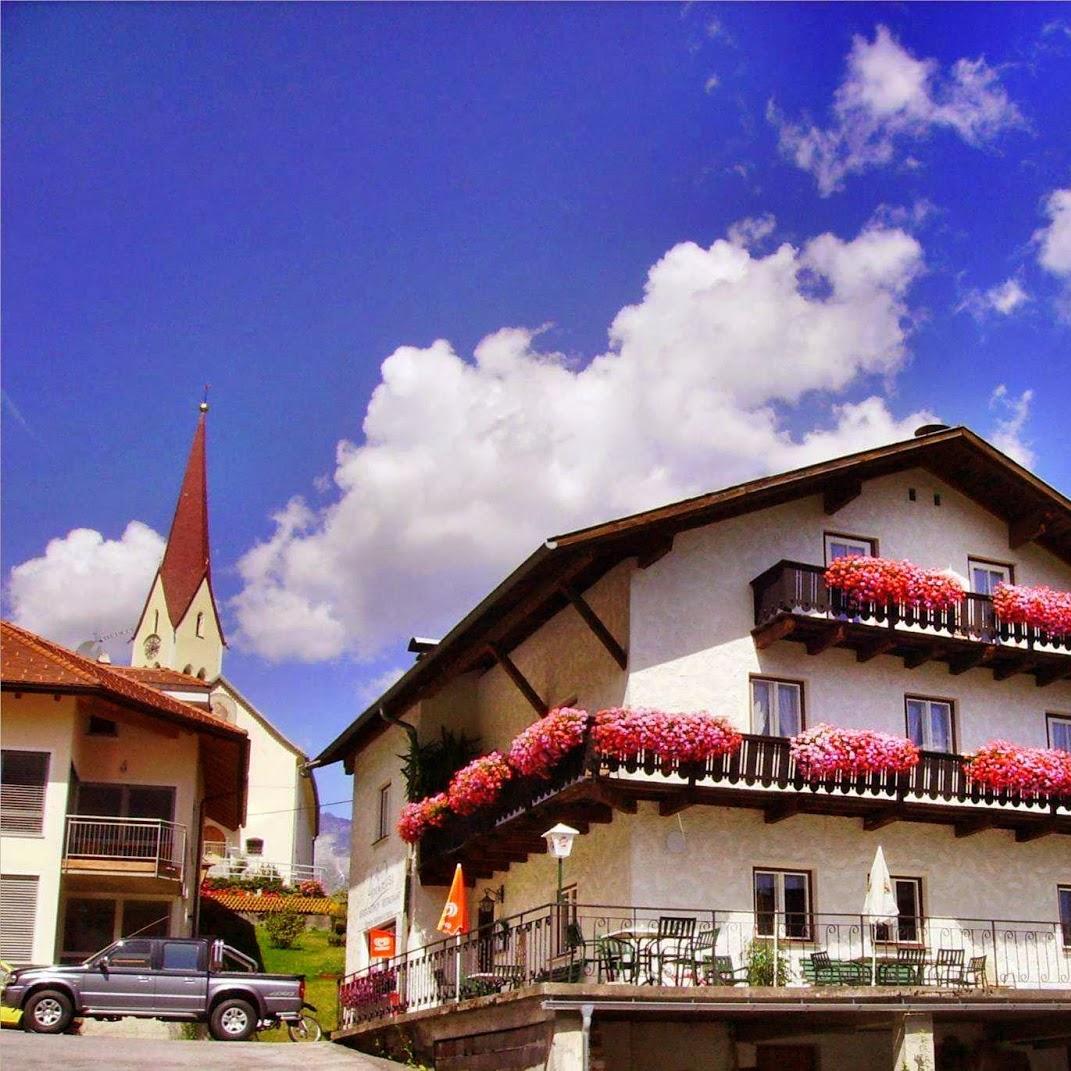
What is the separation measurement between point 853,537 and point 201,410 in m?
61.8

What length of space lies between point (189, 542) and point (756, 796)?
63.6 m

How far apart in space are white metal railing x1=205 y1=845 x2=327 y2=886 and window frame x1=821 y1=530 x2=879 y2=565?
113 ft

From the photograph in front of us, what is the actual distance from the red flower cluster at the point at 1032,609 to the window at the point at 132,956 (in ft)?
51.0

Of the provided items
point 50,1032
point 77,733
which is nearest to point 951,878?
point 50,1032

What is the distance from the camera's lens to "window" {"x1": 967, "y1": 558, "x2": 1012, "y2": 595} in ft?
97.3

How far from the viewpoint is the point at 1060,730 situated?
2944 cm

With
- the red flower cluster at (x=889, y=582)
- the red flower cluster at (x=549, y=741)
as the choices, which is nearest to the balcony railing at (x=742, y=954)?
the red flower cluster at (x=549, y=741)

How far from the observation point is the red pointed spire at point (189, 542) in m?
83.0

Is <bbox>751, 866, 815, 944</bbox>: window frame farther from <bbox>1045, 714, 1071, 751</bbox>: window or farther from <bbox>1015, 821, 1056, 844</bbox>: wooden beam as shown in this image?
<bbox>1045, 714, 1071, 751</bbox>: window

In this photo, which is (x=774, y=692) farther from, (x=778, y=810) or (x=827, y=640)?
(x=778, y=810)

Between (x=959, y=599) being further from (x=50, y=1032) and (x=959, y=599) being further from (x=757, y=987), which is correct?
(x=50, y=1032)

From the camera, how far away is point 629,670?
2561 cm

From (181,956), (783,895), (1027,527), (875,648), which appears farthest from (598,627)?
(1027,527)

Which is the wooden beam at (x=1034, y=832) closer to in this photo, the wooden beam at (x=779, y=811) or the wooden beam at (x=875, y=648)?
the wooden beam at (x=875, y=648)
